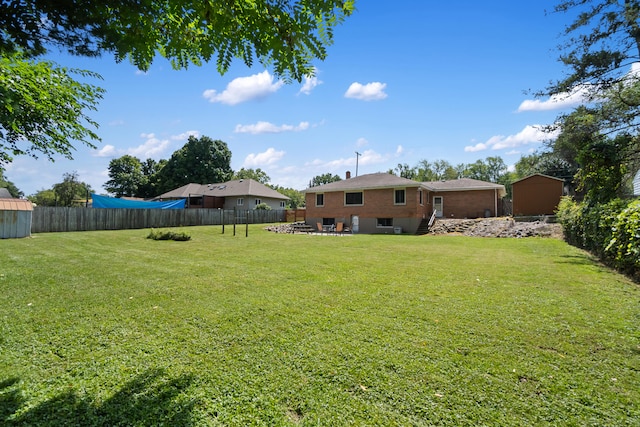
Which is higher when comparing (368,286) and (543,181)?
(543,181)

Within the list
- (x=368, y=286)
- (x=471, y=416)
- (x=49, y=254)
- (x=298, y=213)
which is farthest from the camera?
(x=298, y=213)

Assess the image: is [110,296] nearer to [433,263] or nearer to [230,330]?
[230,330]

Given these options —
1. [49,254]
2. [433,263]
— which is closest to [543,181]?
[433,263]

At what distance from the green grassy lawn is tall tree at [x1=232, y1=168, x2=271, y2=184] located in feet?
189

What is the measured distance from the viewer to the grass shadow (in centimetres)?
210

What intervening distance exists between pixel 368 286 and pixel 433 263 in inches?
142

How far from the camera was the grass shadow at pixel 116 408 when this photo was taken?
Answer: 82.7 inches

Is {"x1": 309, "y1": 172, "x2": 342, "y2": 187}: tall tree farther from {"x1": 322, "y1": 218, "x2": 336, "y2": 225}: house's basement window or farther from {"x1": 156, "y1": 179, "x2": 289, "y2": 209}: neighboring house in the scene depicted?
{"x1": 322, "y1": 218, "x2": 336, "y2": 225}: house's basement window

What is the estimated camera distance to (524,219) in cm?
2244

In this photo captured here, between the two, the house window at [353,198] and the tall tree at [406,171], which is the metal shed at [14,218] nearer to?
the house window at [353,198]

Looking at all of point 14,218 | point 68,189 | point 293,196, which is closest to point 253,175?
point 293,196

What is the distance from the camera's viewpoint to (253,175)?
213 ft

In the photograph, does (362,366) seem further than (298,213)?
No

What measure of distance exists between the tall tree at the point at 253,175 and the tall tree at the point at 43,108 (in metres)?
56.4
